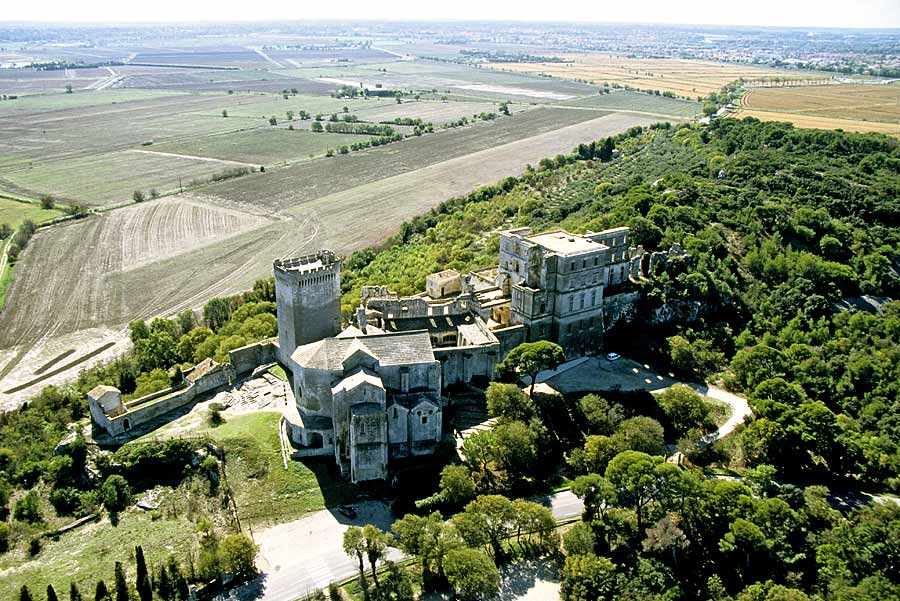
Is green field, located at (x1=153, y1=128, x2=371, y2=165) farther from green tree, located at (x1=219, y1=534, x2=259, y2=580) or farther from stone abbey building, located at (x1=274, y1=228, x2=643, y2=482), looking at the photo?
green tree, located at (x1=219, y1=534, x2=259, y2=580)

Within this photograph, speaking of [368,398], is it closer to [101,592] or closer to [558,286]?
[101,592]

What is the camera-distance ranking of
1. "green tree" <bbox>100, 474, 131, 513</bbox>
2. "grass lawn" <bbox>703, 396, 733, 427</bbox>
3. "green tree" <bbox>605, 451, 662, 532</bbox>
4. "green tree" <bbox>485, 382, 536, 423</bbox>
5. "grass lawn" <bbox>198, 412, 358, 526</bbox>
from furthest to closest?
"grass lawn" <bbox>703, 396, 733, 427</bbox>, "green tree" <bbox>485, 382, 536, 423</bbox>, "green tree" <bbox>100, 474, 131, 513</bbox>, "grass lawn" <bbox>198, 412, 358, 526</bbox>, "green tree" <bbox>605, 451, 662, 532</bbox>

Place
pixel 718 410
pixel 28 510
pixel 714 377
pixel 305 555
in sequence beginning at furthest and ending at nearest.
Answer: pixel 714 377 < pixel 718 410 < pixel 28 510 < pixel 305 555

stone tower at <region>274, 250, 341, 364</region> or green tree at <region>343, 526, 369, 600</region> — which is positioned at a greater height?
stone tower at <region>274, 250, 341, 364</region>

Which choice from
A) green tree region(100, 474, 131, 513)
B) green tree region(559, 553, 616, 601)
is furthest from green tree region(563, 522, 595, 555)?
green tree region(100, 474, 131, 513)

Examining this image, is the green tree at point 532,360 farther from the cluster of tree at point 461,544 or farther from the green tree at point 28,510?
the green tree at point 28,510

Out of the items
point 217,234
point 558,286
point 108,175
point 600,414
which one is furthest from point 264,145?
point 600,414

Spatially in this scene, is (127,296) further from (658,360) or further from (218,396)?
(658,360)

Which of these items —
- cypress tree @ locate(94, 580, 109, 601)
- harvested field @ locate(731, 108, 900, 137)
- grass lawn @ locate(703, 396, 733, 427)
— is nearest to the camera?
cypress tree @ locate(94, 580, 109, 601)

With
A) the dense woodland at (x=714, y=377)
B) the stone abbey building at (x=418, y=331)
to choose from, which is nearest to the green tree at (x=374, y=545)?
the dense woodland at (x=714, y=377)
